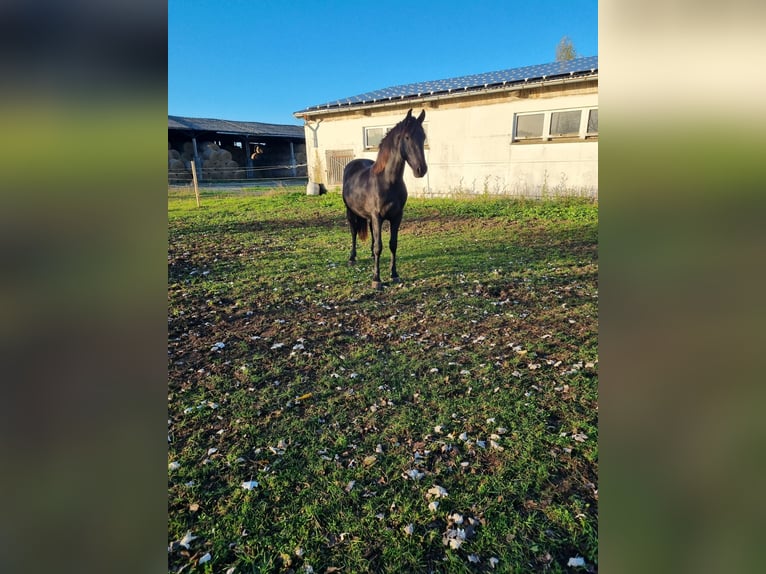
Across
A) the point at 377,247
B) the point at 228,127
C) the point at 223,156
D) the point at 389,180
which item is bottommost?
the point at 377,247

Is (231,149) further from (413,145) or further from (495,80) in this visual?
(413,145)

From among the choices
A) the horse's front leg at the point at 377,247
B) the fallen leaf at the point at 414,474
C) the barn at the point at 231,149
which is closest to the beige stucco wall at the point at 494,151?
the horse's front leg at the point at 377,247

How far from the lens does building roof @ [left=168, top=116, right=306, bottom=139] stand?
27250 mm

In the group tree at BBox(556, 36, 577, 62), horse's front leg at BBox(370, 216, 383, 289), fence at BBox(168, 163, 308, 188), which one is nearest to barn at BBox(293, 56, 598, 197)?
fence at BBox(168, 163, 308, 188)

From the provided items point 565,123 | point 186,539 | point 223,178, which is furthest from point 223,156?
point 186,539

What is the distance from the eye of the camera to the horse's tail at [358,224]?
7234mm

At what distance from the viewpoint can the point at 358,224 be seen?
7312mm

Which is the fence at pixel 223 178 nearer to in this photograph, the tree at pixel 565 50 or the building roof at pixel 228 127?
the building roof at pixel 228 127

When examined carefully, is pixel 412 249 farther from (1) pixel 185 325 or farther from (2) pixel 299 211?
(2) pixel 299 211

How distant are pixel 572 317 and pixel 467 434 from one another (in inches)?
105

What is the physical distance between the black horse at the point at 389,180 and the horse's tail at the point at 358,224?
1.04 feet

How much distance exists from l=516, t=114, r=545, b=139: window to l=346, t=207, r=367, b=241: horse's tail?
8334 mm

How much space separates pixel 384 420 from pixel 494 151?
12.5m
